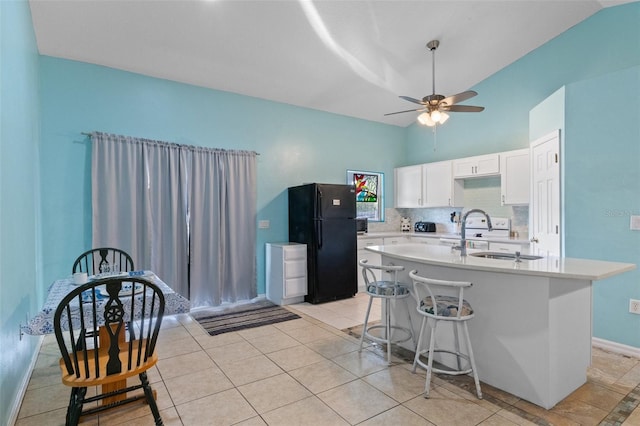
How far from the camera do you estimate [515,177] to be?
474 cm

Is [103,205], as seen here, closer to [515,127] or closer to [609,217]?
[609,217]

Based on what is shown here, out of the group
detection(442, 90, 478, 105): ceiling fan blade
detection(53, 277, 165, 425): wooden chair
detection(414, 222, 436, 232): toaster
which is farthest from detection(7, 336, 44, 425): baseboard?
detection(414, 222, 436, 232): toaster

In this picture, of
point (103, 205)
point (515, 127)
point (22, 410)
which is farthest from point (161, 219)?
point (515, 127)

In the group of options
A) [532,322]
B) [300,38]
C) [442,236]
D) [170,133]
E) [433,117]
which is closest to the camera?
[532,322]

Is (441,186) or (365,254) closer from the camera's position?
(365,254)

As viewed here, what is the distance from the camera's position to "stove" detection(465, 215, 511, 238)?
5.08 meters

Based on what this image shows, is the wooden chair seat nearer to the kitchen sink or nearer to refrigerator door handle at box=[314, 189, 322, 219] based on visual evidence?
the kitchen sink

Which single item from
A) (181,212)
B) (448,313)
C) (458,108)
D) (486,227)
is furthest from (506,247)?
(181,212)

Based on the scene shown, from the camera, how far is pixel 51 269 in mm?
3586

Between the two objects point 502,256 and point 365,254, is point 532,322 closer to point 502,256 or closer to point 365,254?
point 502,256

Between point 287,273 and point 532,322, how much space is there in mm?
3037

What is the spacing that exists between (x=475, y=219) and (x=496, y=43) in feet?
8.27

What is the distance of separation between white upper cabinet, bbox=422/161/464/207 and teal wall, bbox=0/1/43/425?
5328 mm

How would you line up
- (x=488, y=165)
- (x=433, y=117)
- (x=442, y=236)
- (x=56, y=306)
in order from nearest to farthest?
(x=56, y=306)
(x=433, y=117)
(x=488, y=165)
(x=442, y=236)
